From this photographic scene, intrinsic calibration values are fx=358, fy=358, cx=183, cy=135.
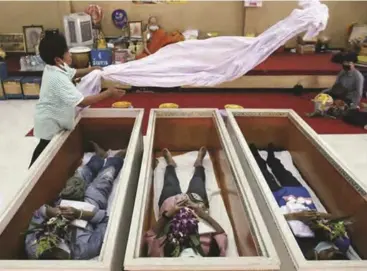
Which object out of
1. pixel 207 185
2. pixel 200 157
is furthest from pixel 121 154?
pixel 207 185

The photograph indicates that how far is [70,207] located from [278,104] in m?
3.44

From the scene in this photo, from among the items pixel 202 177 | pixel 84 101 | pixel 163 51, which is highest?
pixel 163 51

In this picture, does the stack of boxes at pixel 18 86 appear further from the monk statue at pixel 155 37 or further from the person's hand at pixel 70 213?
the person's hand at pixel 70 213

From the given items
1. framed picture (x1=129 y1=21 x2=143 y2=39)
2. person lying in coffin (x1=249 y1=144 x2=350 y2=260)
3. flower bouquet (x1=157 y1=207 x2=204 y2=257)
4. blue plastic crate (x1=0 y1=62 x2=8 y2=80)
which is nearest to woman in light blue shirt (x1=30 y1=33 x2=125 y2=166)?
flower bouquet (x1=157 y1=207 x2=204 y2=257)

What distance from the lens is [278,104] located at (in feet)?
15.3

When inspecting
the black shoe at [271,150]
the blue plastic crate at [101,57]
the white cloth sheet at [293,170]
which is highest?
the blue plastic crate at [101,57]

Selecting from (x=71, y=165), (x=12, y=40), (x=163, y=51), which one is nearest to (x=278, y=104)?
(x=163, y=51)

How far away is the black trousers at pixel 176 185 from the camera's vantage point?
85.0 inches

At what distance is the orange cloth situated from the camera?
17.1 ft

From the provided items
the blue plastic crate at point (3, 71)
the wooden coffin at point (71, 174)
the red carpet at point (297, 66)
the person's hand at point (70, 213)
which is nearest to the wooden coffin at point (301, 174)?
the wooden coffin at point (71, 174)

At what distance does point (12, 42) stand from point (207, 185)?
4.60 meters

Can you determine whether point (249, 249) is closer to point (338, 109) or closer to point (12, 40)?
point (338, 109)

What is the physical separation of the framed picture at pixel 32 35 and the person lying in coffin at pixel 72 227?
12.9 ft

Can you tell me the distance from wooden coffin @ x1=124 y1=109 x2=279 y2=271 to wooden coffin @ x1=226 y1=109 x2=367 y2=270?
0.26 ft
